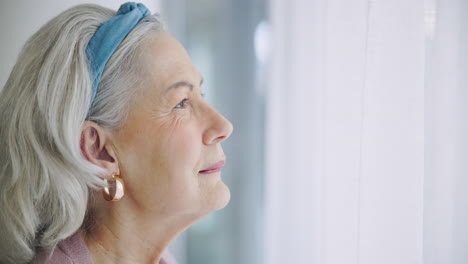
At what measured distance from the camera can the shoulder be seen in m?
1.05

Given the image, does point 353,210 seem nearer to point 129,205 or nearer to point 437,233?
point 437,233

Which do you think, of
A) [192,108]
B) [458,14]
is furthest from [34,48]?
[458,14]

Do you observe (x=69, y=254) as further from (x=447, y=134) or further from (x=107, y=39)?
(x=447, y=134)

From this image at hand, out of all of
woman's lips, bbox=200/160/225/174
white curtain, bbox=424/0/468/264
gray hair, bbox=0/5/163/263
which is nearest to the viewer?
gray hair, bbox=0/5/163/263

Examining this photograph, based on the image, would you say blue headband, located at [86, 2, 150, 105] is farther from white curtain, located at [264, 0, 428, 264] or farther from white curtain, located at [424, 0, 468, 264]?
white curtain, located at [424, 0, 468, 264]

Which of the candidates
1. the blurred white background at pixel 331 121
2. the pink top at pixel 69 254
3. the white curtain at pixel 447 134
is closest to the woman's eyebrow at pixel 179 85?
the pink top at pixel 69 254

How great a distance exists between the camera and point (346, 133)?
1591 millimetres

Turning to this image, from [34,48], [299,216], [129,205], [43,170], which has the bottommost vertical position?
[299,216]

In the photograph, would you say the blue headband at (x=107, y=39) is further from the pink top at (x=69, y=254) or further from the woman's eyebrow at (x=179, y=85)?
the pink top at (x=69, y=254)

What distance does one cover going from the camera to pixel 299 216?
5.61 ft

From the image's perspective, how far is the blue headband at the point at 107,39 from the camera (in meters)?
1.05

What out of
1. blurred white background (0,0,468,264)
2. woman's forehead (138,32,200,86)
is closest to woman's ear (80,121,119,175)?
woman's forehead (138,32,200,86)

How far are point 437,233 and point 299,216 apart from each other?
0.46 m

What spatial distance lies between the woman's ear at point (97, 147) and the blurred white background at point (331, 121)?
1.72 feet
